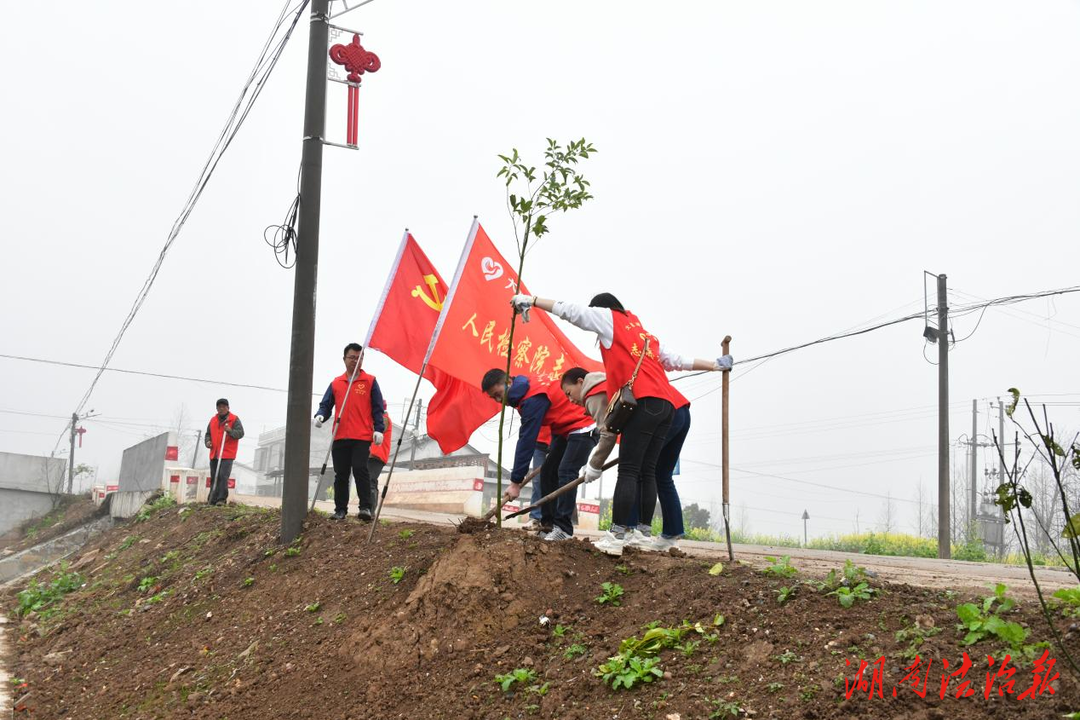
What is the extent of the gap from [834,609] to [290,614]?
3727 millimetres

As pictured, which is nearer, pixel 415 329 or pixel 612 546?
pixel 612 546

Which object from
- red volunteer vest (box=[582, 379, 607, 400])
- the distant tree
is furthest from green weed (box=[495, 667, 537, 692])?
the distant tree

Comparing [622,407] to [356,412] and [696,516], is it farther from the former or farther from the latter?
[696,516]

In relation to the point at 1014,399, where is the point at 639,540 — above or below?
below

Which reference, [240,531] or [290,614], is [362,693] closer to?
[290,614]

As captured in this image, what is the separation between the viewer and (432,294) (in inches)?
357

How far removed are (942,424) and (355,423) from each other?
13919mm

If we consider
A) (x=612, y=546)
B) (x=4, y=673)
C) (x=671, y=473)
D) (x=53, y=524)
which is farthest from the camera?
(x=53, y=524)

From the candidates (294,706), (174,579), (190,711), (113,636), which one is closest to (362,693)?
(294,706)

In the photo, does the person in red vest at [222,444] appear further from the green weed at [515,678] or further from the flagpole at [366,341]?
the green weed at [515,678]

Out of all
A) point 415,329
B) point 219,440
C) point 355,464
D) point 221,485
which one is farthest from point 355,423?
point 221,485

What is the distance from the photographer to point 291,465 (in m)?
8.45

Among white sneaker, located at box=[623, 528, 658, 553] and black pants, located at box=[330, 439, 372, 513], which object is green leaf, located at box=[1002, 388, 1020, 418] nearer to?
white sneaker, located at box=[623, 528, 658, 553]

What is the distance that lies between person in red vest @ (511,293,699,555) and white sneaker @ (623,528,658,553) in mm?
98
